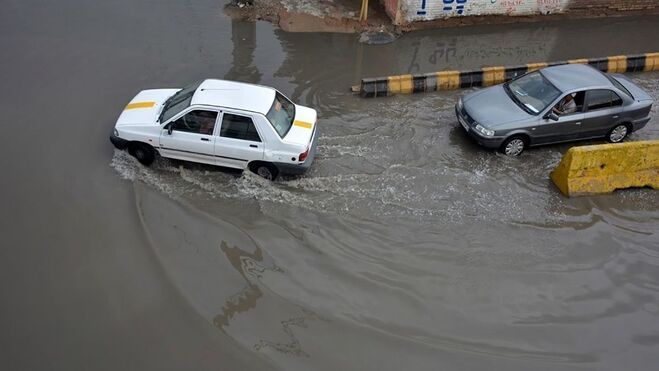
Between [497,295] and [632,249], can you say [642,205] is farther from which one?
[497,295]

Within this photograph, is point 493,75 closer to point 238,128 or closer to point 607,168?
point 607,168

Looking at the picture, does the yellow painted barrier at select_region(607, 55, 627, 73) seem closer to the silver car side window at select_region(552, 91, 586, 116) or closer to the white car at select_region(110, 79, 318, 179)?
the silver car side window at select_region(552, 91, 586, 116)

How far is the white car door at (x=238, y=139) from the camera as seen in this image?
31.1ft

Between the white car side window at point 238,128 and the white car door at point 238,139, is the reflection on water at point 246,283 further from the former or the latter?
the white car side window at point 238,128

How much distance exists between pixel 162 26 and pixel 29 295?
9881mm

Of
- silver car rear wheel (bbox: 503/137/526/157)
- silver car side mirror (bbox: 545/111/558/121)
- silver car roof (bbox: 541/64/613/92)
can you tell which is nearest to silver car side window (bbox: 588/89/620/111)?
silver car roof (bbox: 541/64/613/92)

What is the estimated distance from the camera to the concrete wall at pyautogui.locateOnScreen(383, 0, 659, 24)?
16141 mm

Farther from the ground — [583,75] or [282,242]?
[583,75]

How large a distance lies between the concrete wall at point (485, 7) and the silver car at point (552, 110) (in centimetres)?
549

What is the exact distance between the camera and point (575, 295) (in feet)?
27.2

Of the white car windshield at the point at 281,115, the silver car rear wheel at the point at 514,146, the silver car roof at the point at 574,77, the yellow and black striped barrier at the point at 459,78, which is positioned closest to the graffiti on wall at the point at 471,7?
the yellow and black striped barrier at the point at 459,78

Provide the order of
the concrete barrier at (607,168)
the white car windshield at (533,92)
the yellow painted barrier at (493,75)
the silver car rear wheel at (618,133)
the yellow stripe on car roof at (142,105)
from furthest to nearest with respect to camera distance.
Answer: the yellow painted barrier at (493,75), the silver car rear wheel at (618,133), the white car windshield at (533,92), the yellow stripe on car roof at (142,105), the concrete barrier at (607,168)

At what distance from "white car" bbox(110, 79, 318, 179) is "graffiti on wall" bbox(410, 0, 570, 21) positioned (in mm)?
8029

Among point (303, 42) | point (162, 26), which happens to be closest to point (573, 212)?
point (303, 42)
